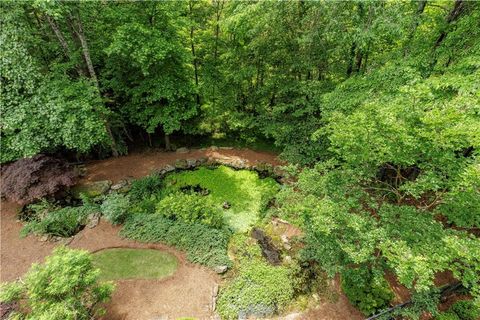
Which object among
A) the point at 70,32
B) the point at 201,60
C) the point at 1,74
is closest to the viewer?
the point at 1,74

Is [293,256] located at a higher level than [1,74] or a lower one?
lower

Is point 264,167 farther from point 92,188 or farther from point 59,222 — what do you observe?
point 59,222

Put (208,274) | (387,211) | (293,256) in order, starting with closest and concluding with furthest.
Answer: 1. (387,211)
2. (208,274)
3. (293,256)

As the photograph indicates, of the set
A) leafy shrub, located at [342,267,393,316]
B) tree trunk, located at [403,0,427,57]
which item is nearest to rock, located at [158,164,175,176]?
leafy shrub, located at [342,267,393,316]

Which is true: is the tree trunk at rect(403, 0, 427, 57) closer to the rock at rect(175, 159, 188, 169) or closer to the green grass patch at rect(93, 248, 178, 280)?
the rock at rect(175, 159, 188, 169)

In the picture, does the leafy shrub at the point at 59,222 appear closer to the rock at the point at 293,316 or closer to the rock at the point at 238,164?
the rock at the point at 238,164

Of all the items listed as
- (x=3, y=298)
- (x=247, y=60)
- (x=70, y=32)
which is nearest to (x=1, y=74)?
(x=70, y=32)

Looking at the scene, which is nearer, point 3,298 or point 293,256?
point 3,298

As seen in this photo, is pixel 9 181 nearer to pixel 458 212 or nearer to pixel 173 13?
pixel 173 13
